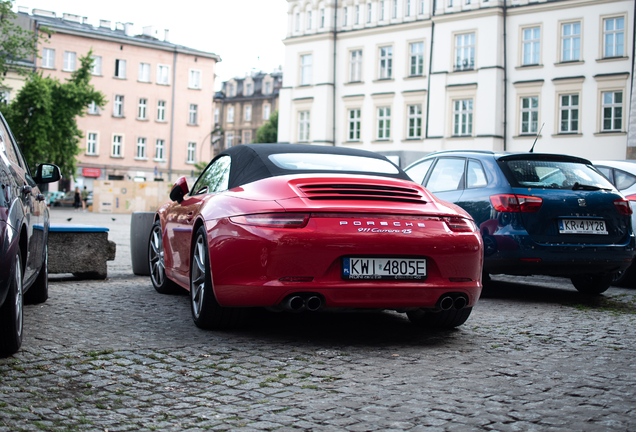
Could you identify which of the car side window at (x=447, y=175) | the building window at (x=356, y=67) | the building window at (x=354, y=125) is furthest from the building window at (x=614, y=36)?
the car side window at (x=447, y=175)

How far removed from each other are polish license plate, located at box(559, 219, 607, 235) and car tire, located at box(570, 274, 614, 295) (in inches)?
39.7

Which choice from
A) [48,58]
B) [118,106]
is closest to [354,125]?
[118,106]

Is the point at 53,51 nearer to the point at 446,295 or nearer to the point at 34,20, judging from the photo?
the point at 34,20

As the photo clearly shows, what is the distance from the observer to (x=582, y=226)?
287 inches

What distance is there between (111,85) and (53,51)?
5482mm

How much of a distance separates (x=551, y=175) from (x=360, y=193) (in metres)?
3.27

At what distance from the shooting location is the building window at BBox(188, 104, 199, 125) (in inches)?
2707

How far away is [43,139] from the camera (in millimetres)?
36156

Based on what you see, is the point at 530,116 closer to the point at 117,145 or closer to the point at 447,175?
the point at 447,175

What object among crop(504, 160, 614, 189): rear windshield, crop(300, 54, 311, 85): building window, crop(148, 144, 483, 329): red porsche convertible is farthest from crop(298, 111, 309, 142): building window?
crop(148, 144, 483, 329): red porsche convertible

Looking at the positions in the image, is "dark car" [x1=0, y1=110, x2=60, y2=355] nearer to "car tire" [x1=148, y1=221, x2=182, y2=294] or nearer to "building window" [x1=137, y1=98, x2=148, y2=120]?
"car tire" [x1=148, y1=221, x2=182, y2=294]

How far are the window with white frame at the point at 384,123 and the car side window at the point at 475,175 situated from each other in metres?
38.8

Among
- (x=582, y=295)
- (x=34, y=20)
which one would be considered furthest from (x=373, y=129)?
(x=582, y=295)

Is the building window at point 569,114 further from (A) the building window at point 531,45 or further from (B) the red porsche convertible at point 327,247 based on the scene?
(B) the red porsche convertible at point 327,247
